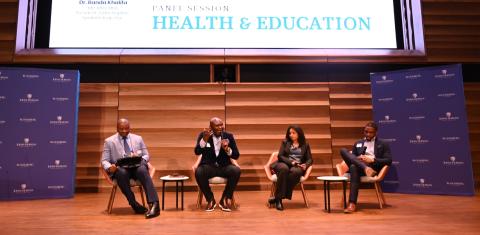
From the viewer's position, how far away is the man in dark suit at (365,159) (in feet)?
13.0

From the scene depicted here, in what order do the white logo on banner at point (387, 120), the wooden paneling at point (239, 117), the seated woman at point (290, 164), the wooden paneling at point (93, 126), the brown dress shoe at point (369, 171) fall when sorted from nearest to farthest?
the brown dress shoe at point (369, 171) → the seated woman at point (290, 164) → the white logo on banner at point (387, 120) → the wooden paneling at point (93, 126) → the wooden paneling at point (239, 117)

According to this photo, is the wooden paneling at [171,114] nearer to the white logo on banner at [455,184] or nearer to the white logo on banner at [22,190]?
the white logo on banner at [22,190]

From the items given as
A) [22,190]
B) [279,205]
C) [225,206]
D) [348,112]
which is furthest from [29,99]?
[348,112]

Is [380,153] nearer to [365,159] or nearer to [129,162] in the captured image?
[365,159]

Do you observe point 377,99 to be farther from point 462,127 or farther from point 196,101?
point 196,101

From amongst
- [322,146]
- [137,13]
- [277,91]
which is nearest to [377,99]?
[322,146]

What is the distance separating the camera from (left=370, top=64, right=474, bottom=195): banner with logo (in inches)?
197

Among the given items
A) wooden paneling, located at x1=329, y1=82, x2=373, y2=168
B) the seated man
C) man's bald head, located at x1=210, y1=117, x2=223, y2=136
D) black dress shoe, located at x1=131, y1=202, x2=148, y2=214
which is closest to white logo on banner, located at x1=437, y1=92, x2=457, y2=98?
wooden paneling, located at x1=329, y1=82, x2=373, y2=168

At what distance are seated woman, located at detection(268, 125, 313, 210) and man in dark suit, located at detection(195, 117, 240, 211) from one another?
0.50 meters

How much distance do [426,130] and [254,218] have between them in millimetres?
3147

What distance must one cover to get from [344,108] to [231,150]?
2672mm

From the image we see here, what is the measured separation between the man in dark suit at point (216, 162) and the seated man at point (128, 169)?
0.58 m

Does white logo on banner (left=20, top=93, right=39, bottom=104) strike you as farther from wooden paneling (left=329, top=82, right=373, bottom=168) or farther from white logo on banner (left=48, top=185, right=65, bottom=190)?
wooden paneling (left=329, top=82, right=373, bottom=168)

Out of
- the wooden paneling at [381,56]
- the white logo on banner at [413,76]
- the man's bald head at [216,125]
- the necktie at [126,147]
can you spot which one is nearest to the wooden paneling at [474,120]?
the wooden paneling at [381,56]
